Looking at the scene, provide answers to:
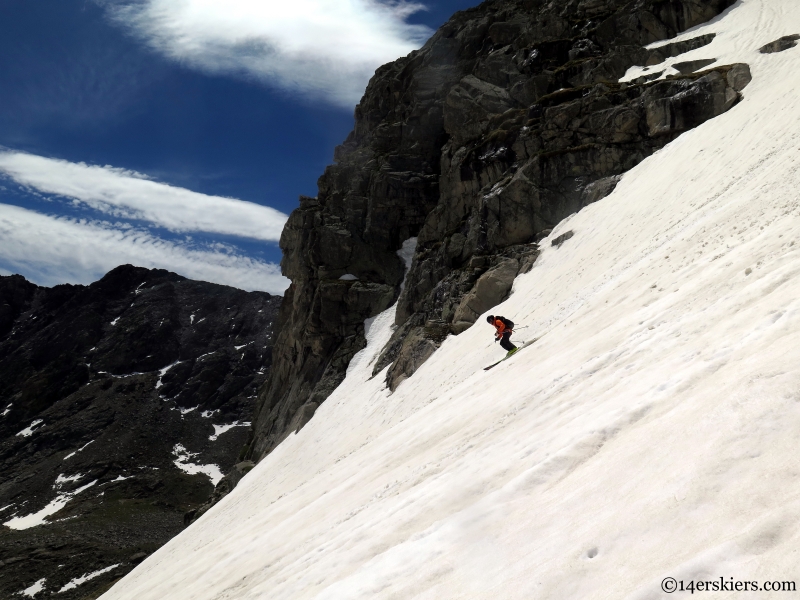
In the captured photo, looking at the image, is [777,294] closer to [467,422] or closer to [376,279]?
[467,422]

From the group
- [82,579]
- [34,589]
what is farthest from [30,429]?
[82,579]

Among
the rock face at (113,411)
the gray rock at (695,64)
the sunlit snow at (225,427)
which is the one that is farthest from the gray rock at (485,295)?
the sunlit snow at (225,427)

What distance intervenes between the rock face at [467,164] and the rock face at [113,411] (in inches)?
1222

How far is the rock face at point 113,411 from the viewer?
72.2 metres

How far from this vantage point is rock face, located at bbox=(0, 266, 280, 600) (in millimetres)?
72188

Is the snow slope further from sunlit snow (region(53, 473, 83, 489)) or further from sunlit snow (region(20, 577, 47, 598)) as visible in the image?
sunlit snow (region(53, 473, 83, 489))

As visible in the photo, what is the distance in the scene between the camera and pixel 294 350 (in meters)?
60.7

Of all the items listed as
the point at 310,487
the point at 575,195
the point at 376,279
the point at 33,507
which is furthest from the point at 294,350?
the point at 33,507

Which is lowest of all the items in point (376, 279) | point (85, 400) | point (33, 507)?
point (33, 507)

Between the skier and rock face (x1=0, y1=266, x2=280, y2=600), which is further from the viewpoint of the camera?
rock face (x1=0, y1=266, x2=280, y2=600)

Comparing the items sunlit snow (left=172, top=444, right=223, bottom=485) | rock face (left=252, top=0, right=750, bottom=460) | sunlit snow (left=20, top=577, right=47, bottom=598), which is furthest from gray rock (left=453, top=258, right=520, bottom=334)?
sunlit snow (left=172, top=444, right=223, bottom=485)

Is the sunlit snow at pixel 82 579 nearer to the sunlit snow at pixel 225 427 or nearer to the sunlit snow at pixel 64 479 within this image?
the sunlit snow at pixel 64 479

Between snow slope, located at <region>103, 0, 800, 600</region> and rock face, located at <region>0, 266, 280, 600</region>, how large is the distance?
5816 centimetres

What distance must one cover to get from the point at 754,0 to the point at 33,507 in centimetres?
12102
